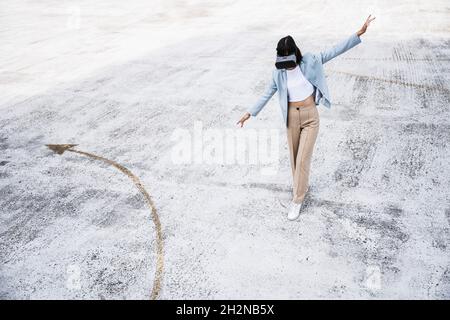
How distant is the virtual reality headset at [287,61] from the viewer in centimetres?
385

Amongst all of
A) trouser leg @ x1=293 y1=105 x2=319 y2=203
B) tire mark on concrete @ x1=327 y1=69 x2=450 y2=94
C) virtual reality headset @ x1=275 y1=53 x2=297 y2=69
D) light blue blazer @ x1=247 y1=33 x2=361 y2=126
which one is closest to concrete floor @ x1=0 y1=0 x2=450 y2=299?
tire mark on concrete @ x1=327 y1=69 x2=450 y2=94

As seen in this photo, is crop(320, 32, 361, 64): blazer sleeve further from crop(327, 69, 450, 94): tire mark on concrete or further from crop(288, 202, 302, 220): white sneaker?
crop(327, 69, 450, 94): tire mark on concrete

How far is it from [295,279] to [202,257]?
1176 mm

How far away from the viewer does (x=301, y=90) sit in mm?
4195

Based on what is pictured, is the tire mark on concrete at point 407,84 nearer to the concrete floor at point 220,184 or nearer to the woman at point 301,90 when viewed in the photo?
the concrete floor at point 220,184

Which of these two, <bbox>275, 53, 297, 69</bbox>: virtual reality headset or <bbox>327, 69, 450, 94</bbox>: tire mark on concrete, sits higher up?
<bbox>275, 53, 297, 69</bbox>: virtual reality headset

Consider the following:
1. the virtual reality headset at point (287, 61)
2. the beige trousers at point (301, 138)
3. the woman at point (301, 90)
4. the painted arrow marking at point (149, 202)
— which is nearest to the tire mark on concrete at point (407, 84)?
the woman at point (301, 90)

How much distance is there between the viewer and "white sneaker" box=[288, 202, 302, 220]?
189 inches

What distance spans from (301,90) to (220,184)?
2190 mm

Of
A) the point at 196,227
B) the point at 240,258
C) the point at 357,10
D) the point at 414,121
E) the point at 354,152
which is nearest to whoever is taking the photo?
the point at 240,258

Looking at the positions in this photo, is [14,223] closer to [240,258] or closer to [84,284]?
[84,284]

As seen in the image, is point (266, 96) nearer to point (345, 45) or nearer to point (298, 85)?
point (298, 85)
